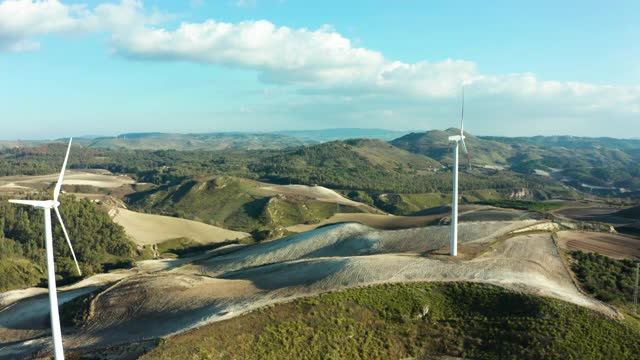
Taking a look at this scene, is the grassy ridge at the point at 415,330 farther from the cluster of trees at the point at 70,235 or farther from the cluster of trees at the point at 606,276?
the cluster of trees at the point at 70,235

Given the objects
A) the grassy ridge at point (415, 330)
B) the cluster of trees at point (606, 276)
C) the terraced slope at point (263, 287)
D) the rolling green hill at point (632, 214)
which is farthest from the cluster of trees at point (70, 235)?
the rolling green hill at point (632, 214)

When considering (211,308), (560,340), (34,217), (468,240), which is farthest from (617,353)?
(34,217)

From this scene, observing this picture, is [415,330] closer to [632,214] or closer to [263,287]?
[263,287]

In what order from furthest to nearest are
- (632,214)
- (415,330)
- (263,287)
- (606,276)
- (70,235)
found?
(632,214) < (70,235) < (606,276) < (263,287) < (415,330)

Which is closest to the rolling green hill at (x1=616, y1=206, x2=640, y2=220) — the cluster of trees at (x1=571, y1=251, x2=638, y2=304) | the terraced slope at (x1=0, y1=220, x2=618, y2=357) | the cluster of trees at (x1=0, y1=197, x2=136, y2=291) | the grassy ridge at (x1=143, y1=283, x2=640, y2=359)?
the cluster of trees at (x1=571, y1=251, x2=638, y2=304)

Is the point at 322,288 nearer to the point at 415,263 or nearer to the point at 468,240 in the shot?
the point at 415,263

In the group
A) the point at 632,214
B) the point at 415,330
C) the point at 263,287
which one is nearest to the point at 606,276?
the point at 415,330
